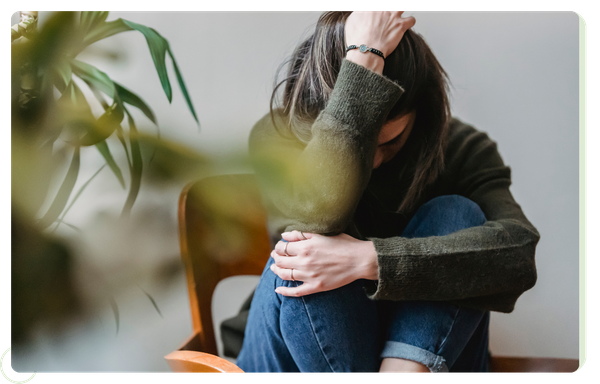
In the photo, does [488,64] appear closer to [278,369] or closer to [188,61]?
[188,61]

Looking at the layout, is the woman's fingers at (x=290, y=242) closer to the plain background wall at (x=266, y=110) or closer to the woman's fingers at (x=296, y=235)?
the woman's fingers at (x=296, y=235)

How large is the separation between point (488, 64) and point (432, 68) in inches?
3.7

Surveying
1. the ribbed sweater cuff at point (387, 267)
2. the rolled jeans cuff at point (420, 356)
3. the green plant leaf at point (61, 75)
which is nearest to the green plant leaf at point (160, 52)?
the green plant leaf at point (61, 75)

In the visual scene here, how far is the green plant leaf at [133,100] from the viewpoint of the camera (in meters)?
0.53

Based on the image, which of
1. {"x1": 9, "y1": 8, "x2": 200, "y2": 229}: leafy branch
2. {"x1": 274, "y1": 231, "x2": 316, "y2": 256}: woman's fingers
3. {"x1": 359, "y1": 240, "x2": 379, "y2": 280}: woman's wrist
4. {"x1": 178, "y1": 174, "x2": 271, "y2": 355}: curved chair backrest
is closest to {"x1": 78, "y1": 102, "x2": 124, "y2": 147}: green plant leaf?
{"x1": 9, "y1": 8, "x2": 200, "y2": 229}: leafy branch

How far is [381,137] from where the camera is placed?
1.81 ft

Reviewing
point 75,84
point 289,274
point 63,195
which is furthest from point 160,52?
point 289,274

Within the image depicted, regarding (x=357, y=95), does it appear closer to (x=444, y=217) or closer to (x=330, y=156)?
(x=330, y=156)

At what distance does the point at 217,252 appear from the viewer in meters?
0.62

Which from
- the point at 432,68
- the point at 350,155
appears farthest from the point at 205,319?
the point at 432,68

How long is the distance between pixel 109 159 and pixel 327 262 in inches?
13.1

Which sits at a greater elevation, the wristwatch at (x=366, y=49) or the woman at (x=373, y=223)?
the wristwatch at (x=366, y=49)

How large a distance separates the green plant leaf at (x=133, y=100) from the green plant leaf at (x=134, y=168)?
0.7 inches

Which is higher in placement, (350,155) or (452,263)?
(350,155)
